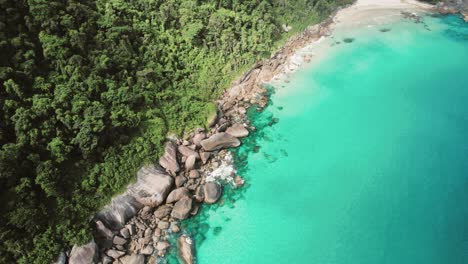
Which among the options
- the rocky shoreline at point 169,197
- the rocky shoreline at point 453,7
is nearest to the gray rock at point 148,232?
the rocky shoreline at point 169,197

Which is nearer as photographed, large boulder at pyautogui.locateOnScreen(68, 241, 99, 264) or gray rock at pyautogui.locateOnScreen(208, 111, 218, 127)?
large boulder at pyautogui.locateOnScreen(68, 241, 99, 264)

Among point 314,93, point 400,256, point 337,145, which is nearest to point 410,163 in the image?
point 337,145

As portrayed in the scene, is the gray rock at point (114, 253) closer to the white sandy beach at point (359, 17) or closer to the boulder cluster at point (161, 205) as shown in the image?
the boulder cluster at point (161, 205)

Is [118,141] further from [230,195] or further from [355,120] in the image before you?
[355,120]

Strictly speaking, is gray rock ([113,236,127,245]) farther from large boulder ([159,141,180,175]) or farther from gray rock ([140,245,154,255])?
large boulder ([159,141,180,175])

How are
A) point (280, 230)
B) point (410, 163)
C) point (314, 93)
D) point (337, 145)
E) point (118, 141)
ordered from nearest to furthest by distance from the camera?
point (280, 230)
point (118, 141)
point (410, 163)
point (337, 145)
point (314, 93)

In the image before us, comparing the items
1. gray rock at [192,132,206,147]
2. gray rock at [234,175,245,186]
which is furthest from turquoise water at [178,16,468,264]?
gray rock at [192,132,206,147]

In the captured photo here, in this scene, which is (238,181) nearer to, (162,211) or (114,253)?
(162,211)

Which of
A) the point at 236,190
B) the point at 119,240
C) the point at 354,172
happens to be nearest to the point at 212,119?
the point at 236,190
